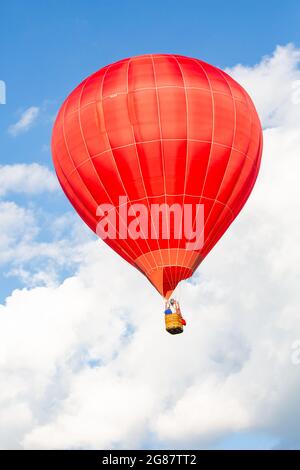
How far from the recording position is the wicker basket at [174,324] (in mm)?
29000

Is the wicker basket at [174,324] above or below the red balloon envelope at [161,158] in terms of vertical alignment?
below

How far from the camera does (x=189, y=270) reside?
100ft

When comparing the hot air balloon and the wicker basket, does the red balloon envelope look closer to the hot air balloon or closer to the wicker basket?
the hot air balloon

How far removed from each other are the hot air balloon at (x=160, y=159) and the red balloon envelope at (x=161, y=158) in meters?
0.03

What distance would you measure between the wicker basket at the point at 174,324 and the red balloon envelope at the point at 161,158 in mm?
1133

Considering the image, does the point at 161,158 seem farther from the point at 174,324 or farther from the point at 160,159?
the point at 174,324

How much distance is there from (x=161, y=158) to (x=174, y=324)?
18.5 feet

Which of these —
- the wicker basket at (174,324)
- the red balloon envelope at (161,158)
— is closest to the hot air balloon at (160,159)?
the red balloon envelope at (161,158)

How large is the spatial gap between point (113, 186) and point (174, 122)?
3023 mm

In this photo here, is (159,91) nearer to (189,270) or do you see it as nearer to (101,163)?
(101,163)

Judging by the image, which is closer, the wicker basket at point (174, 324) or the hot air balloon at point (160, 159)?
the wicker basket at point (174, 324)

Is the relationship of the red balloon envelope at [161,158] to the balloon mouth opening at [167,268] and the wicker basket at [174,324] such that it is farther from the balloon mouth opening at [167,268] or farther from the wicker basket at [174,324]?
the wicker basket at [174,324]

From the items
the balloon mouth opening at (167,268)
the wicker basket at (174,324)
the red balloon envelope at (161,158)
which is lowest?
the wicker basket at (174,324)

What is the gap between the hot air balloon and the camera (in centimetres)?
3002
